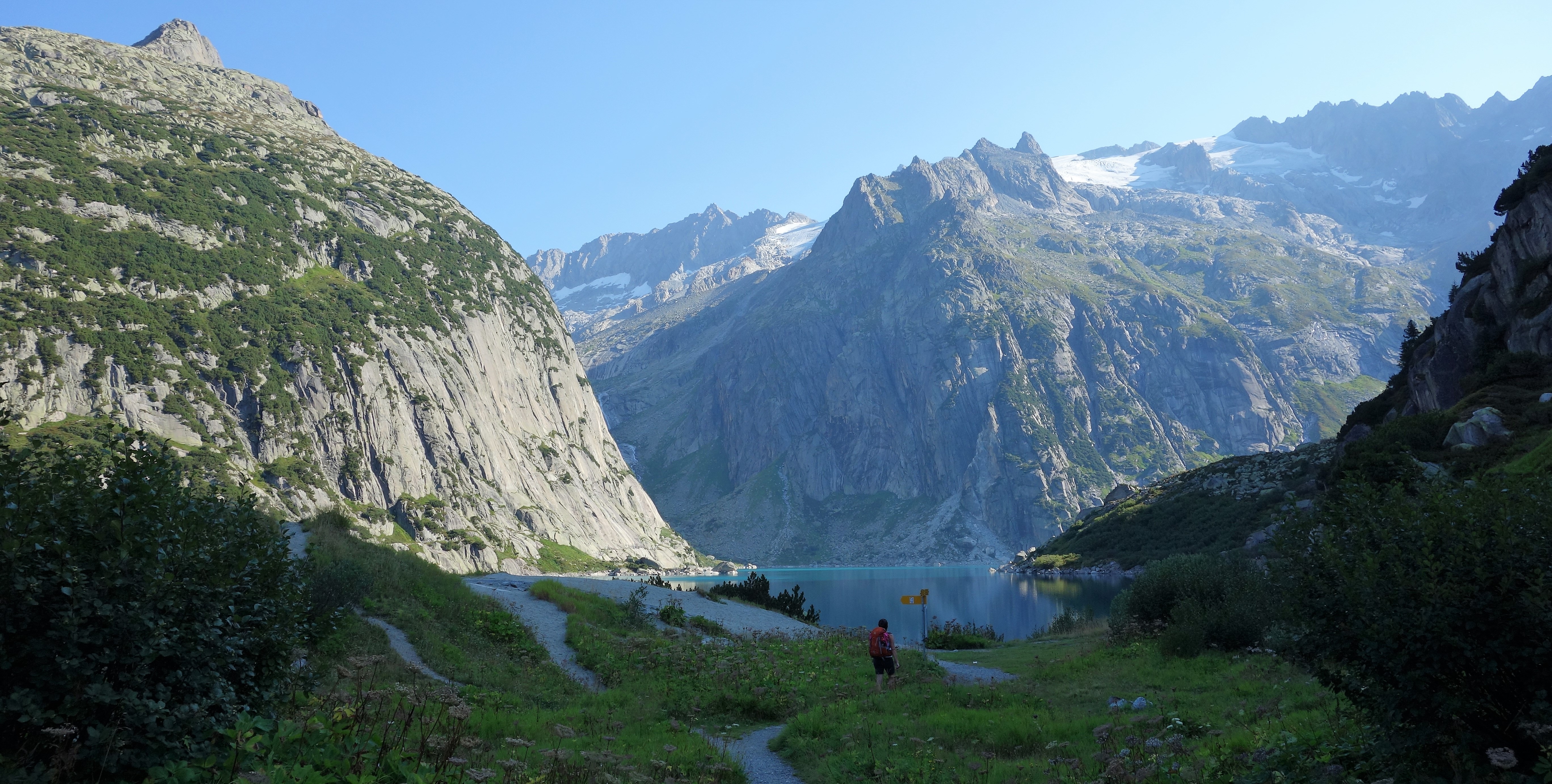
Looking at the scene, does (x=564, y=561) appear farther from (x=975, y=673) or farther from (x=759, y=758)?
(x=759, y=758)

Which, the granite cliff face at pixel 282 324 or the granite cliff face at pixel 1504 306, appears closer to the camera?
the granite cliff face at pixel 1504 306

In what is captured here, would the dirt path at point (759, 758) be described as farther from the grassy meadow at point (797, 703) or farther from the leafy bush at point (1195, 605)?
the leafy bush at point (1195, 605)

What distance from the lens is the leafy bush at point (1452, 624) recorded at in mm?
6605

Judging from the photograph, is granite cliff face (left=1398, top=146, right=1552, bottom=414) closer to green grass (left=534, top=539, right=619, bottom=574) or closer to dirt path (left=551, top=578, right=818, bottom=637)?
dirt path (left=551, top=578, right=818, bottom=637)

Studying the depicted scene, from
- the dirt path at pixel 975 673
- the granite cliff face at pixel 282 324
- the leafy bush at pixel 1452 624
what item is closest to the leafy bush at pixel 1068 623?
→ the dirt path at pixel 975 673

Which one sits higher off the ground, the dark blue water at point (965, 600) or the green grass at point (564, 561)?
the green grass at point (564, 561)

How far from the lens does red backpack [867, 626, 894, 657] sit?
2080cm

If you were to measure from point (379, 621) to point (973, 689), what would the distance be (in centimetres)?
1613

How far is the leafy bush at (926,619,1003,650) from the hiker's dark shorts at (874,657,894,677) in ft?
53.1

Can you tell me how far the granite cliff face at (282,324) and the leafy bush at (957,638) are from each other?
85.7 m

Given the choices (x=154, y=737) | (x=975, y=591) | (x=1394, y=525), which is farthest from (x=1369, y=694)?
(x=975, y=591)

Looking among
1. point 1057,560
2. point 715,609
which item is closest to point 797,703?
point 715,609

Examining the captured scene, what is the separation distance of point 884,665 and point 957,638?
18.3 metres

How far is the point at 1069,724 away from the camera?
1458 centimetres
